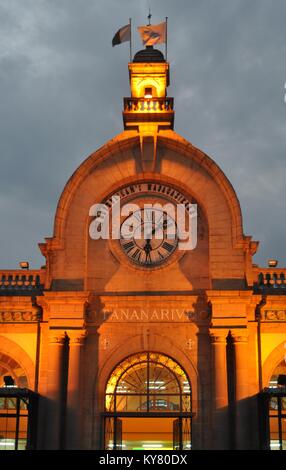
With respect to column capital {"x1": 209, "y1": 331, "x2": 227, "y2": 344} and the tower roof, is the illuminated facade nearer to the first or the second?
column capital {"x1": 209, "y1": 331, "x2": 227, "y2": 344}

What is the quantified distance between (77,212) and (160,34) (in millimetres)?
9969

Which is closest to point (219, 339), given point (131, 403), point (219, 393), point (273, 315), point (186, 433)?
point (219, 393)

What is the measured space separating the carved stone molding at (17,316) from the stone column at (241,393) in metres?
8.67

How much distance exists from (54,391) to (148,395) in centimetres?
385

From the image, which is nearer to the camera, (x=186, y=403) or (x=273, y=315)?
(x=186, y=403)

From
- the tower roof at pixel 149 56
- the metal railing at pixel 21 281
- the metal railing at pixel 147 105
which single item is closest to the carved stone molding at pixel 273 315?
the metal railing at pixel 21 281

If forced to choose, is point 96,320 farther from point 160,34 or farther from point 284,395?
point 160,34

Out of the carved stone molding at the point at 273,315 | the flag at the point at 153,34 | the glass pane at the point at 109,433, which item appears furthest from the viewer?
the flag at the point at 153,34

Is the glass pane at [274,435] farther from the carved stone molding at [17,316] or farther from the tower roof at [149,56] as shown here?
the tower roof at [149,56]

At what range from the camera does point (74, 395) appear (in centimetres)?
3200

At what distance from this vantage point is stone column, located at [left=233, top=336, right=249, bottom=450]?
3127cm

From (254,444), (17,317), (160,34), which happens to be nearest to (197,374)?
(254,444)

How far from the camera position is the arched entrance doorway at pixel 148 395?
32.4m

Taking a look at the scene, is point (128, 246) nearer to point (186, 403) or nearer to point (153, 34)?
point (186, 403)
